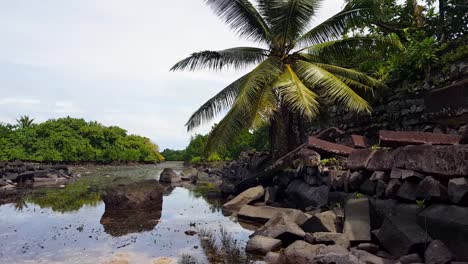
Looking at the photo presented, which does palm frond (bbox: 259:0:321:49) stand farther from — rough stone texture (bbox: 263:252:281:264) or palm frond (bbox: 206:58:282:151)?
rough stone texture (bbox: 263:252:281:264)

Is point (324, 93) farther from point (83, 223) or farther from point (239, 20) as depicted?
point (83, 223)

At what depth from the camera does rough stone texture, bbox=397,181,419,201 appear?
18.9 ft

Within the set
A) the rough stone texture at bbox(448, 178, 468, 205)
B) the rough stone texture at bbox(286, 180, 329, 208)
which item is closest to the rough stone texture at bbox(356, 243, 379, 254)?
the rough stone texture at bbox(448, 178, 468, 205)

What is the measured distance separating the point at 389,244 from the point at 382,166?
166 centimetres

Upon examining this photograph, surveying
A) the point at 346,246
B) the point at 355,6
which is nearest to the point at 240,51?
the point at 355,6

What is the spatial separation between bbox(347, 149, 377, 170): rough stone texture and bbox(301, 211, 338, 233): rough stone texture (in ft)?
4.18

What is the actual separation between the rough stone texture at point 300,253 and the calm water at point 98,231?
4.04 feet

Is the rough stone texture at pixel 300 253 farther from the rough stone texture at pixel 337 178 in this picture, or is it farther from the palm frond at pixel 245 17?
the palm frond at pixel 245 17

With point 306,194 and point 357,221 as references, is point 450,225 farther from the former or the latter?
point 306,194

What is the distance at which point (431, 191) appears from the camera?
17.4 feet

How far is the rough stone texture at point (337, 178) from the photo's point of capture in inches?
325

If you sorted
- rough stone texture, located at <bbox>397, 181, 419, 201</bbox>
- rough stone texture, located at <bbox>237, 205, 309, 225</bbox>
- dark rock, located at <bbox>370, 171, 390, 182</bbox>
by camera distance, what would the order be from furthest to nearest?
rough stone texture, located at <bbox>237, 205, 309, 225</bbox> → dark rock, located at <bbox>370, 171, 390, 182</bbox> → rough stone texture, located at <bbox>397, 181, 419, 201</bbox>

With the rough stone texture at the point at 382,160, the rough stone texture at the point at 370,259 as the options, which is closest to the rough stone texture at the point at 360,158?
the rough stone texture at the point at 382,160

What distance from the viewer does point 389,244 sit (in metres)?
5.34
